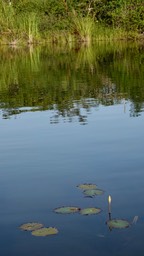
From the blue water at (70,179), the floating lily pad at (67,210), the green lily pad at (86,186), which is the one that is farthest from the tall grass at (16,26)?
the floating lily pad at (67,210)

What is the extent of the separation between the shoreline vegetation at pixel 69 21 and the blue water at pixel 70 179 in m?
19.9

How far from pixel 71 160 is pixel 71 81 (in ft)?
28.7

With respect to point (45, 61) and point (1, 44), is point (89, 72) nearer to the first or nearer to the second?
point (45, 61)

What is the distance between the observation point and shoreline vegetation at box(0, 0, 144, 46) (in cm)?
2988

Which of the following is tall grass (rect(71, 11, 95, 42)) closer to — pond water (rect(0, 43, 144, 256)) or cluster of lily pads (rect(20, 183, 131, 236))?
pond water (rect(0, 43, 144, 256))

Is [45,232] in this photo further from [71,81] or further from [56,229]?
[71,81]

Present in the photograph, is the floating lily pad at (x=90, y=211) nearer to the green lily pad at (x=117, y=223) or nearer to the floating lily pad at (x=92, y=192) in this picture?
the green lily pad at (x=117, y=223)

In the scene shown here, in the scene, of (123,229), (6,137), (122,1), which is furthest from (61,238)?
(122,1)

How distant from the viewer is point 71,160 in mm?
7586

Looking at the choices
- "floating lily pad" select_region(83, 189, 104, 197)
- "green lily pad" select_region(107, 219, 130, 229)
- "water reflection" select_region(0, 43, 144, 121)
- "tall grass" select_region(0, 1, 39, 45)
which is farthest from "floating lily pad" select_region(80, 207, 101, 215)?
"tall grass" select_region(0, 1, 39, 45)

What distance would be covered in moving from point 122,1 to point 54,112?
22.6 meters

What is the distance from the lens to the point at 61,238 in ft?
16.8

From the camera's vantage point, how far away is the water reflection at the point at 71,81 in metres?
12.1

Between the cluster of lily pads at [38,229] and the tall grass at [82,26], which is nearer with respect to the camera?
the cluster of lily pads at [38,229]
